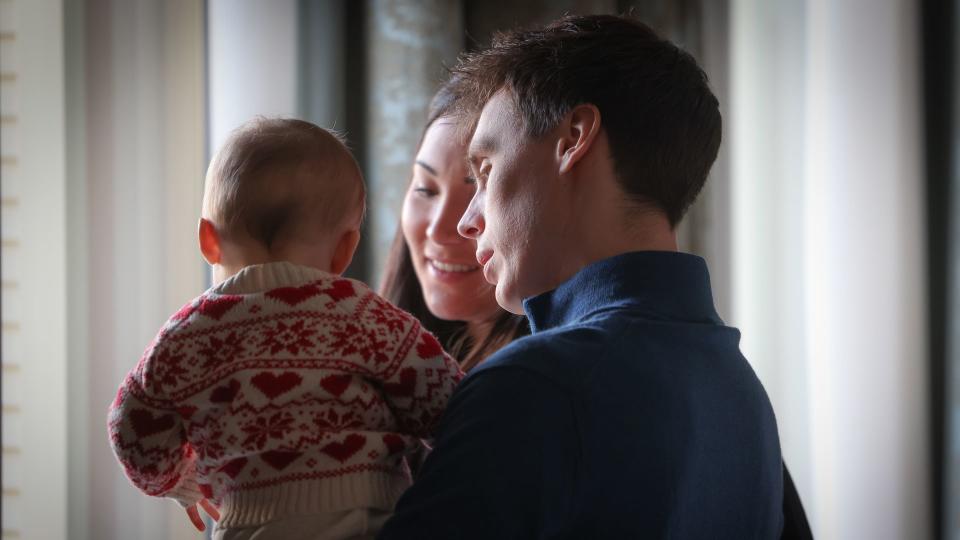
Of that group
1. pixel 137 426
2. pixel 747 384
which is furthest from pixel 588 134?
pixel 137 426

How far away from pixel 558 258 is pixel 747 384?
0.24 m

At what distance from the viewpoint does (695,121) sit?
3.31 feet

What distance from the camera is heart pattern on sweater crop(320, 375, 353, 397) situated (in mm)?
1006

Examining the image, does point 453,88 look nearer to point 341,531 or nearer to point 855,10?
point 341,531

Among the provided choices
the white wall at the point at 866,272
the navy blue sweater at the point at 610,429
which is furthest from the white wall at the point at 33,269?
the white wall at the point at 866,272

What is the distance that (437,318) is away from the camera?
6.43 ft

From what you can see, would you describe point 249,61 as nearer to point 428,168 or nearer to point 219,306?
point 428,168

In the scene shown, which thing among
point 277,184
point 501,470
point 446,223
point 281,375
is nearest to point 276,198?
point 277,184

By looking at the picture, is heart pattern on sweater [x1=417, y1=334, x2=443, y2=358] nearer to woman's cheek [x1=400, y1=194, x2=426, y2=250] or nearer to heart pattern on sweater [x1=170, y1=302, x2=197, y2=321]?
heart pattern on sweater [x1=170, y1=302, x2=197, y2=321]

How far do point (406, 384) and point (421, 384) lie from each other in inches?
0.7

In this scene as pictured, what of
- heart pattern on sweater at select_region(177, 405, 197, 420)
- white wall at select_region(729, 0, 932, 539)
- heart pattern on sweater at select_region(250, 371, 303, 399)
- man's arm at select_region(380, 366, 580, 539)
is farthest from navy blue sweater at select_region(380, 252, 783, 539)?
white wall at select_region(729, 0, 932, 539)

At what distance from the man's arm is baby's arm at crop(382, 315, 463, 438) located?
23cm

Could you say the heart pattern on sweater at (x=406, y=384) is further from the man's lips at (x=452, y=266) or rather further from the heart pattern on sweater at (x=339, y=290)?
the man's lips at (x=452, y=266)

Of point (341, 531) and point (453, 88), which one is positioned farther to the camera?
point (453, 88)
